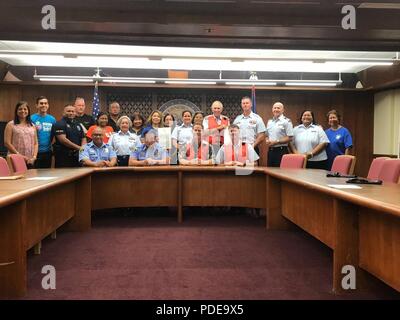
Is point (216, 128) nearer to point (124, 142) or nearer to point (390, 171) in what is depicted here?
point (124, 142)

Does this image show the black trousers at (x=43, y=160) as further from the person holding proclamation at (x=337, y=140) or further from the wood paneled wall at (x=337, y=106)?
the person holding proclamation at (x=337, y=140)

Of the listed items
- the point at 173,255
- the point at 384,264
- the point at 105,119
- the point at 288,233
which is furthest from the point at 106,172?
the point at 384,264

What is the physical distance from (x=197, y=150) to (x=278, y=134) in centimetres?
130

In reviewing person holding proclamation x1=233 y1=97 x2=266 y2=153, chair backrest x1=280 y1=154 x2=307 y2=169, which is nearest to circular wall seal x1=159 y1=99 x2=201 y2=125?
person holding proclamation x1=233 y1=97 x2=266 y2=153

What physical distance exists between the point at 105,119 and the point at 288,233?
9.70 feet

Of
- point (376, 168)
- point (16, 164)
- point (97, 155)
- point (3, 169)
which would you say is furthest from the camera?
point (97, 155)

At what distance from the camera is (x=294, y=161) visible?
4.90 m

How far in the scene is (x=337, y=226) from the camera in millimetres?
2580

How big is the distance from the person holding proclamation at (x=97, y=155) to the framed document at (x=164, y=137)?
0.69m

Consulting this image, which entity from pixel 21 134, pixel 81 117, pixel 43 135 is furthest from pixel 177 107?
pixel 21 134

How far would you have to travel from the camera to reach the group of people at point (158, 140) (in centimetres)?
525

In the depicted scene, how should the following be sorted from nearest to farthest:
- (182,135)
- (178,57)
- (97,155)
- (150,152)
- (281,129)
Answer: (97,155) < (150,152) < (182,135) < (281,129) < (178,57)

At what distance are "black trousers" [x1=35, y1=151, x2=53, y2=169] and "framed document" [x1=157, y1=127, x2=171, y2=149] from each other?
1537 mm

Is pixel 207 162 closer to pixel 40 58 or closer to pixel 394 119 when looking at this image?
pixel 40 58
